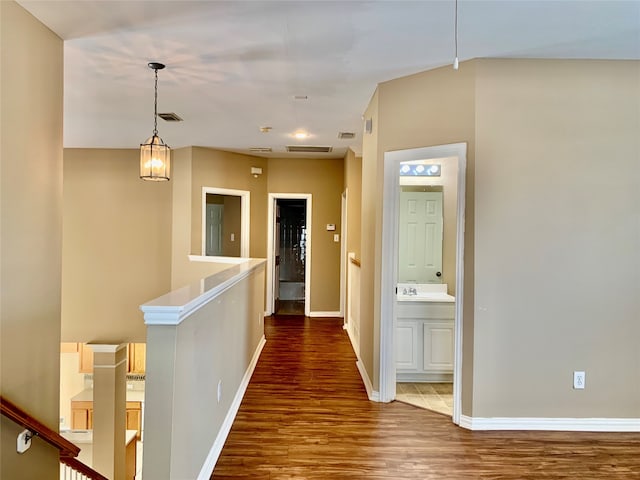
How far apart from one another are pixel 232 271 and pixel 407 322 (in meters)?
1.73

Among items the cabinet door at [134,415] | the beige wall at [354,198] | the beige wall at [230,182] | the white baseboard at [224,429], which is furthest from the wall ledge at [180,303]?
the cabinet door at [134,415]

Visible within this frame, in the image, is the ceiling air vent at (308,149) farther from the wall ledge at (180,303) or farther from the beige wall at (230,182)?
the wall ledge at (180,303)

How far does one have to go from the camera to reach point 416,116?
3104 mm

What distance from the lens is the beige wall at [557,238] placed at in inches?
111

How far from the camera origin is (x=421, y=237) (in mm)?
4289

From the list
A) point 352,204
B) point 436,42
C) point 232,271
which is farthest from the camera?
point 352,204

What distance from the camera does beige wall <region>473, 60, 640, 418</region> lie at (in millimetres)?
2812

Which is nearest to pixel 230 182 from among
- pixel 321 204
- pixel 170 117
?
pixel 321 204

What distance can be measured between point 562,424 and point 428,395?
1019 mm

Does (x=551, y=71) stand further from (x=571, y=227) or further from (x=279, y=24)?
(x=279, y=24)

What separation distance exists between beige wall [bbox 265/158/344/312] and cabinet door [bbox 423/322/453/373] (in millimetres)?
3160

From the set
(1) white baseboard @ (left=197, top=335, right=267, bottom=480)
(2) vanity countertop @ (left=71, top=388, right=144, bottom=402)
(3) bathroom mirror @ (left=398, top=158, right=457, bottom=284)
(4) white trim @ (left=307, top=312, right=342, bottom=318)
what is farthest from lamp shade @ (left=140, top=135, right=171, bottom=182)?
(2) vanity countertop @ (left=71, top=388, right=144, bottom=402)

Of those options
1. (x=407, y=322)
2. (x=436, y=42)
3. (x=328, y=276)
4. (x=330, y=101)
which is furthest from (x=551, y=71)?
(x=328, y=276)

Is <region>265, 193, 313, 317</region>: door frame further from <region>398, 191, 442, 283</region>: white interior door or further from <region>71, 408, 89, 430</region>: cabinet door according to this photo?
<region>71, 408, 89, 430</region>: cabinet door
